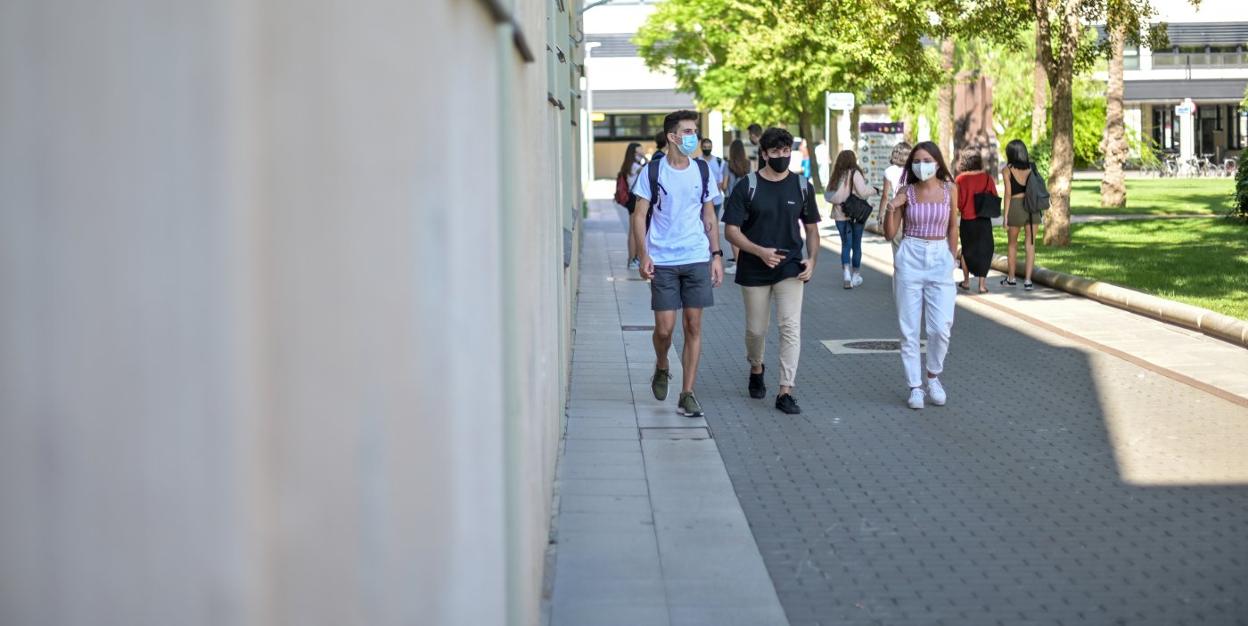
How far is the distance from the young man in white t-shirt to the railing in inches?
2935

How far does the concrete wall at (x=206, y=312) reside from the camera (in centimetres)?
196

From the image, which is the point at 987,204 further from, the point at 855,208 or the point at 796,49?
the point at 796,49

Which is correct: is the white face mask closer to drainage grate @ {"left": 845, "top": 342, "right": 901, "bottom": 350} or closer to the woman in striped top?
the woman in striped top

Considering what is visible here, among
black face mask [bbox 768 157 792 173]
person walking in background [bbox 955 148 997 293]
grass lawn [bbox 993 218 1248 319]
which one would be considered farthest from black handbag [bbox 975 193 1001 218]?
black face mask [bbox 768 157 792 173]

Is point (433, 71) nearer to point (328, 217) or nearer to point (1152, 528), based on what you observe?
point (328, 217)

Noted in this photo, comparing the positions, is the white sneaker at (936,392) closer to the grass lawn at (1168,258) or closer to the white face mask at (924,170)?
the white face mask at (924,170)

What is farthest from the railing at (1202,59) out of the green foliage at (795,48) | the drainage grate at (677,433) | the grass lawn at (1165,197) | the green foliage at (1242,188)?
the drainage grate at (677,433)

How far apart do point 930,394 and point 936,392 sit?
70 millimetres

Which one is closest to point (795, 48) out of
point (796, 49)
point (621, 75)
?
point (796, 49)

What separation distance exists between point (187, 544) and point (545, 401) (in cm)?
409

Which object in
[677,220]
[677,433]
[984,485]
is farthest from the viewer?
[677,220]

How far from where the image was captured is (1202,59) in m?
79.8

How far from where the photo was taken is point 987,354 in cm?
1270

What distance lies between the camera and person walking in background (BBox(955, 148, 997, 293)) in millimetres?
16891
